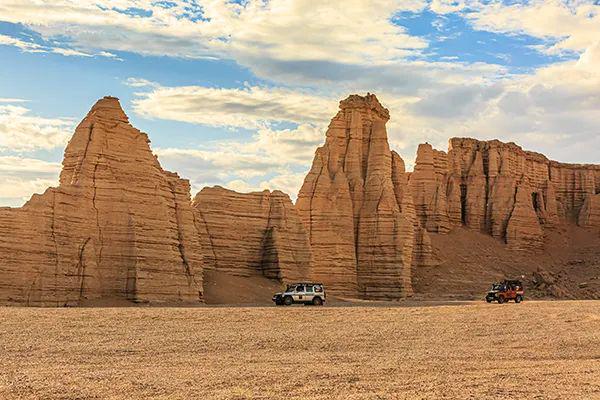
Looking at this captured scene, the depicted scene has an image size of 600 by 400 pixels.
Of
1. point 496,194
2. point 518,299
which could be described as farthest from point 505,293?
point 496,194

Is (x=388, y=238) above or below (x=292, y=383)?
above

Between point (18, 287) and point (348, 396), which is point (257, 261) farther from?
point (348, 396)

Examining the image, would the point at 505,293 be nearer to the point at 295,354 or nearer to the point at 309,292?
the point at 309,292

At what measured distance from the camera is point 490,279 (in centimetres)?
8019

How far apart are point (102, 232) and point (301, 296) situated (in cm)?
1221

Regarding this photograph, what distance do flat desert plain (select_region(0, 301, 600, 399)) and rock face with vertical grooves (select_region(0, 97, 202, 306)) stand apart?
566 centimetres

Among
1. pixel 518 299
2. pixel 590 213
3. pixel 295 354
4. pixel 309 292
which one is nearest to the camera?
pixel 295 354

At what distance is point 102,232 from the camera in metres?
46.8

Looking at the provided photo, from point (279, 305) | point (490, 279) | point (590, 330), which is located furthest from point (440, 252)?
point (590, 330)

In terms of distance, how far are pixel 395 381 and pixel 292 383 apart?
8.57ft

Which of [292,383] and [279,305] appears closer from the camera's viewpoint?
[292,383]

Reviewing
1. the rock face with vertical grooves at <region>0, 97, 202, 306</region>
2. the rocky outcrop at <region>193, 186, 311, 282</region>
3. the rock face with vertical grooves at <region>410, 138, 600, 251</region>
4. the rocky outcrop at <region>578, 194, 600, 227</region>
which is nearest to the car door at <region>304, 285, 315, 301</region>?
the rock face with vertical grooves at <region>0, 97, 202, 306</region>

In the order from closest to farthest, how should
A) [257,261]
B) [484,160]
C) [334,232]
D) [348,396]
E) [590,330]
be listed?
[348,396]
[590,330]
[257,261]
[334,232]
[484,160]

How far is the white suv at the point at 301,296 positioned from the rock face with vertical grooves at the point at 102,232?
5917 mm
